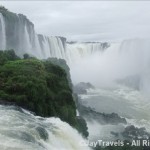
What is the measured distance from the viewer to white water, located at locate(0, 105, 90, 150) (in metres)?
19.6

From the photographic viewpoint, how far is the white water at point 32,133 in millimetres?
19609

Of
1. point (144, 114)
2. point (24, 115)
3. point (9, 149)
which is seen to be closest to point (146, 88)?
point (144, 114)

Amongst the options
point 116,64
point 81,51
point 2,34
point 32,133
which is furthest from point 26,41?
point 32,133

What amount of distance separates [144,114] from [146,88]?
22666mm

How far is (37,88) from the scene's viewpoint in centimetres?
2669

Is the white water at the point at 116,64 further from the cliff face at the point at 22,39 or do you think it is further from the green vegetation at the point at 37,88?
the green vegetation at the point at 37,88

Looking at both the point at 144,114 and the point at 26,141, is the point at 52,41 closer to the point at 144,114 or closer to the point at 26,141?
the point at 144,114

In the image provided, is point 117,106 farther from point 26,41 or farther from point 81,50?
point 81,50

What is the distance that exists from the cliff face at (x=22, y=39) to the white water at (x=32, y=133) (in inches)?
1299

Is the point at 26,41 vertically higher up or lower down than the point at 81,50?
higher up

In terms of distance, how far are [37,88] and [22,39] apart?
38.4 metres

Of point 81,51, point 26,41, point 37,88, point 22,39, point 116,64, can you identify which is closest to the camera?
point 37,88

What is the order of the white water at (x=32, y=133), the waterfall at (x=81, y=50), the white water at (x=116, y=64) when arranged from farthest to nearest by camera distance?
the waterfall at (x=81, y=50) < the white water at (x=116, y=64) < the white water at (x=32, y=133)

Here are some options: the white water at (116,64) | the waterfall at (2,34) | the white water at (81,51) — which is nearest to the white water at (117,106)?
the white water at (116,64)
